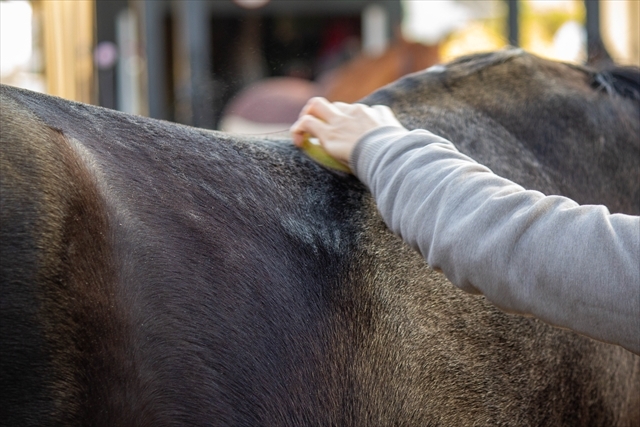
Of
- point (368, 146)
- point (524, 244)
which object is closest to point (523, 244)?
point (524, 244)

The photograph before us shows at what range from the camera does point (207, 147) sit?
1077mm

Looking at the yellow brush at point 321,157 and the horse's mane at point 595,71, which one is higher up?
the horse's mane at point 595,71

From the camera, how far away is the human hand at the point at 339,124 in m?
1.19

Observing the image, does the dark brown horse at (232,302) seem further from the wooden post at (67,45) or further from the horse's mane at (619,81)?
the wooden post at (67,45)

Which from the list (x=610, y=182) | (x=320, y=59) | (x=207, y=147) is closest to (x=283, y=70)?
(x=320, y=59)

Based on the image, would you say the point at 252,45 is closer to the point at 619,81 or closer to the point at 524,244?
the point at 619,81

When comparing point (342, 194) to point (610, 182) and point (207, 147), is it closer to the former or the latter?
point (207, 147)

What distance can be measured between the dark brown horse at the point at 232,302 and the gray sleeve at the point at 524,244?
0.16 m

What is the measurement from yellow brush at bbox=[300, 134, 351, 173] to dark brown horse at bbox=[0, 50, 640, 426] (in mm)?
17

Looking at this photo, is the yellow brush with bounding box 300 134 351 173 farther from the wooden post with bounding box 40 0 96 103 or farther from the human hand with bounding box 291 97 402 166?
the wooden post with bounding box 40 0 96 103

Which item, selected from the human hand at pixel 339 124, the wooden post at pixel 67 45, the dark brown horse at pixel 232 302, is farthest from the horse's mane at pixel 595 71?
the wooden post at pixel 67 45

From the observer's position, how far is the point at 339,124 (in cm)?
123

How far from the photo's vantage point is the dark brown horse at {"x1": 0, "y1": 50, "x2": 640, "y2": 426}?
0.82 m

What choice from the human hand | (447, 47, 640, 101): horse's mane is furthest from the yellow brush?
(447, 47, 640, 101): horse's mane
